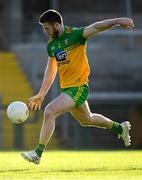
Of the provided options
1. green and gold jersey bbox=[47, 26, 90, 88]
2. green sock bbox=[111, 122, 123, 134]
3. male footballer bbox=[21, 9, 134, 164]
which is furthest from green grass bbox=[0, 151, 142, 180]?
green and gold jersey bbox=[47, 26, 90, 88]

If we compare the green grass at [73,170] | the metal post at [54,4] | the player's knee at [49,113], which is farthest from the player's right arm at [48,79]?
the metal post at [54,4]

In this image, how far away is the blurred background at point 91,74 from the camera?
22.8 m

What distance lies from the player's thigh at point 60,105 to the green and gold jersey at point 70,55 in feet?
0.90

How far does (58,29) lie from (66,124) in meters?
11.4

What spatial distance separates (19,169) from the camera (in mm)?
11531

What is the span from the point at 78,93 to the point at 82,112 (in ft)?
1.46

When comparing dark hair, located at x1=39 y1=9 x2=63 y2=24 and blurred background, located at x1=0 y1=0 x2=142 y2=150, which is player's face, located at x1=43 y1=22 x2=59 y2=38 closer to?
dark hair, located at x1=39 y1=9 x2=63 y2=24

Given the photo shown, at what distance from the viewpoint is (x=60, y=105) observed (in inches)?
447

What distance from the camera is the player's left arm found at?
35.9 ft

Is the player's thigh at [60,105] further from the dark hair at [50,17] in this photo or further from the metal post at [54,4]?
the metal post at [54,4]

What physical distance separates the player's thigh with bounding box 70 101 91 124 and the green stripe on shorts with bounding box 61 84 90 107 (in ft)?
0.59

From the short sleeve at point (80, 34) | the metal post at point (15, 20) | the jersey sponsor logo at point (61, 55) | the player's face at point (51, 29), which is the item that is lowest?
the metal post at point (15, 20)

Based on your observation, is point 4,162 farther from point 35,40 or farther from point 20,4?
point 20,4

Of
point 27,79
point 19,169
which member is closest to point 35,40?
point 27,79
